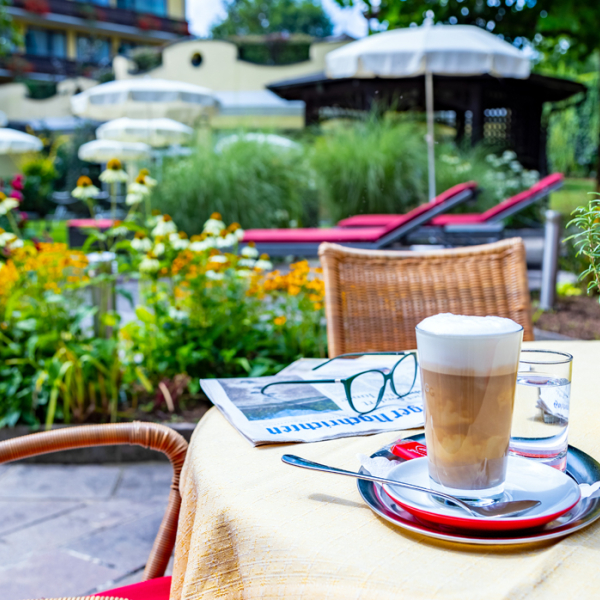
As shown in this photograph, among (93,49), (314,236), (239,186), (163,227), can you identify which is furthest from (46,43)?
(163,227)

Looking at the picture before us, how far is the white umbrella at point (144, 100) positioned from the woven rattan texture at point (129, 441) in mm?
7041

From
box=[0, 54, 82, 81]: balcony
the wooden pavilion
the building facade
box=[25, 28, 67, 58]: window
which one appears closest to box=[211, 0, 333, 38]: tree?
the building facade

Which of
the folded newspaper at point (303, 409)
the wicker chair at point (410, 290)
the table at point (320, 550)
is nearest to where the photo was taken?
A: the table at point (320, 550)

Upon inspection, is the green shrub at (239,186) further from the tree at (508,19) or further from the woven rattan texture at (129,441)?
the woven rattan texture at (129,441)

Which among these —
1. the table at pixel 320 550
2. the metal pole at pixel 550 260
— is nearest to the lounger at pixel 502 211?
the metal pole at pixel 550 260

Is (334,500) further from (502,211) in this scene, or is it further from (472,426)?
(502,211)

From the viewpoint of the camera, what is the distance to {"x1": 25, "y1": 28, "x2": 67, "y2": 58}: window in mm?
30250

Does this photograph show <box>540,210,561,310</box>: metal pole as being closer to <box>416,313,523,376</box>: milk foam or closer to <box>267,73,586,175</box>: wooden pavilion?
<box>416,313,523,376</box>: milk foam

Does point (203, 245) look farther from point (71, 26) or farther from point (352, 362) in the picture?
point (71, 26)

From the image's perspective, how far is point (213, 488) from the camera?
63cm

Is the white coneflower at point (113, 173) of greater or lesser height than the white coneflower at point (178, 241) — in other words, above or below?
above

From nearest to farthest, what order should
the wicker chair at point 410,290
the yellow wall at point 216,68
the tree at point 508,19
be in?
the wicker chair at point 410,290, the tree at point 508,19, the yellow wall at point 216,68

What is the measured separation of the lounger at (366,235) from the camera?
5367 millimetres

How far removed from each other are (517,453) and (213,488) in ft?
1.04
